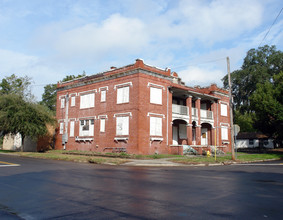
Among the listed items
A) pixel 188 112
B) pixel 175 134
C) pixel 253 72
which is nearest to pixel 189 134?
pixel 188 112

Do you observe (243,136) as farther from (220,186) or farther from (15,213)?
(15,213)

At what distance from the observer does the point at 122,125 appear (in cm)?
2873

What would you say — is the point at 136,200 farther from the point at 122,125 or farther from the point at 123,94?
the point at 123,94

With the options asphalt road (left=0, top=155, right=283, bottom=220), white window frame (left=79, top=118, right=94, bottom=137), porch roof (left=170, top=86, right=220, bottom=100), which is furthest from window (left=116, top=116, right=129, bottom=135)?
asphalt road (left=0, top=155, right=283, bottom=220)

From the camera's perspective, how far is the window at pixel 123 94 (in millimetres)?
28844

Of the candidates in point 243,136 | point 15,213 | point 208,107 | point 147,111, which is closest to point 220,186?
point 15,213

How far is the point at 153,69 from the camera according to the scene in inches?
1158

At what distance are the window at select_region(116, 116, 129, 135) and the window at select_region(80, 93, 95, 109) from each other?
5.00 m

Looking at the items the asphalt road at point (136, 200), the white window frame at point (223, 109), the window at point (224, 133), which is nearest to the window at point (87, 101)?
the white window frame at point (223, 109)

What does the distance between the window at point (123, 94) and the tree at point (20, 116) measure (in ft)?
32.9

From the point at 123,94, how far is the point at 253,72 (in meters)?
40.4

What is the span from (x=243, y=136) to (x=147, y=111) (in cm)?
3584

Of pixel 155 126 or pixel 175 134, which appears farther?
pixel 175 134

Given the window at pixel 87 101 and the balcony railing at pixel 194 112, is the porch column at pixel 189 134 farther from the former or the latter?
the window at pixel 87 101
